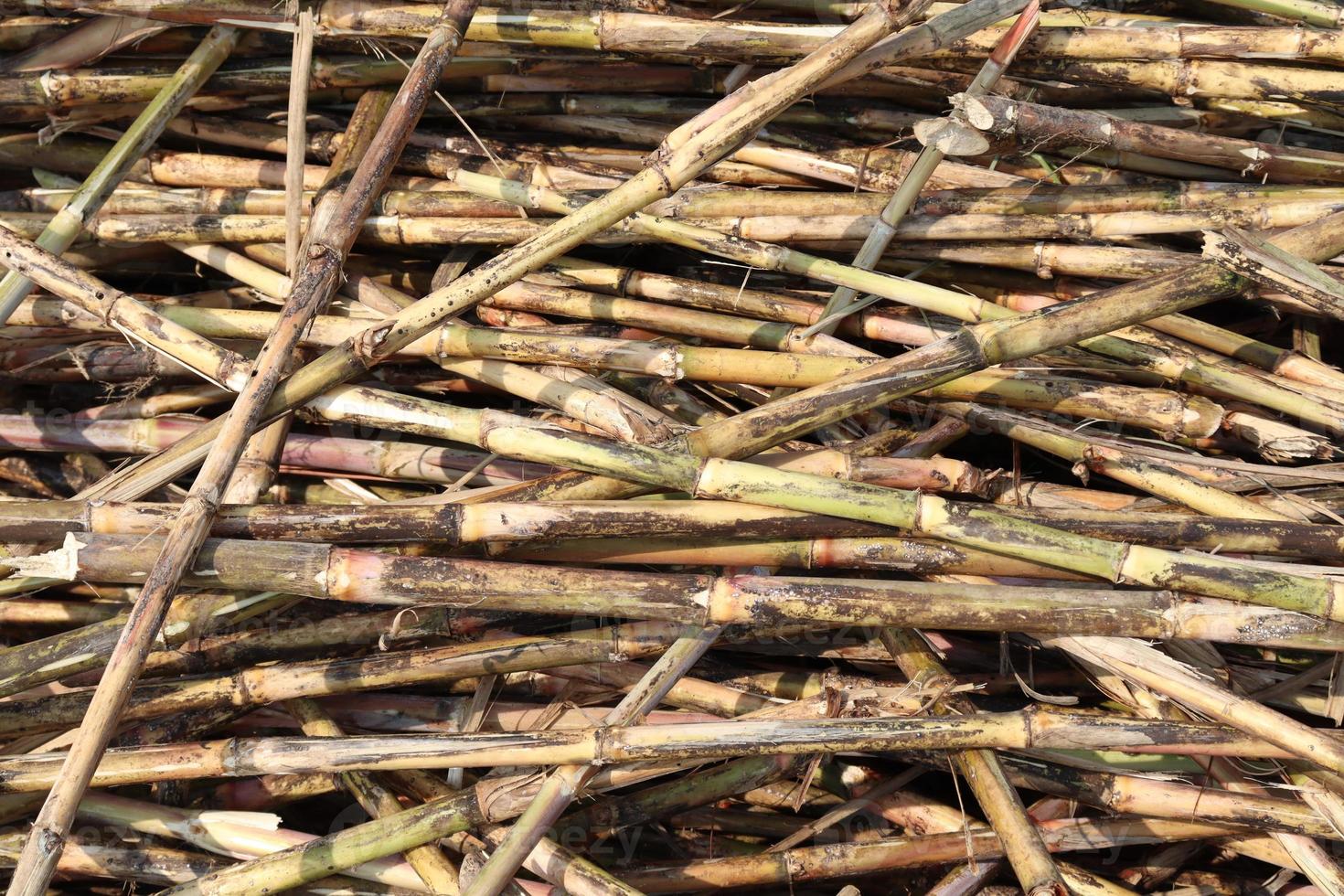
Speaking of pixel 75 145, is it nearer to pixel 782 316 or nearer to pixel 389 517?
pixel 389 517

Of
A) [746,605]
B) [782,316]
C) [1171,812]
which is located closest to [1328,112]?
[782,316]

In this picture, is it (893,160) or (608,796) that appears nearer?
(608,796)

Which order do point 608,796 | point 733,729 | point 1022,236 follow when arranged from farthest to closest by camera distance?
point 1022,236
point 608,796
point 733,729

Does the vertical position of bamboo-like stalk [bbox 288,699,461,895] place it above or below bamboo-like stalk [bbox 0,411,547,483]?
below

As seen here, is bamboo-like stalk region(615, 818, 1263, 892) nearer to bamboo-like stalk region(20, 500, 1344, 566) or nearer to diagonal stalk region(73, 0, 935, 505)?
bamboo-like stalk region(20, 500, 1344, 566)

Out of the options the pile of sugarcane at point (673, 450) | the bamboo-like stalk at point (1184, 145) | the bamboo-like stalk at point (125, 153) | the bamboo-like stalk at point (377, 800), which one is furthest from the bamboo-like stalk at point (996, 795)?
the bamboo-like stalk at point (125, 153)

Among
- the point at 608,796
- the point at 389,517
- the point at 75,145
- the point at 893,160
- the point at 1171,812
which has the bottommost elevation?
the point at 1171,812

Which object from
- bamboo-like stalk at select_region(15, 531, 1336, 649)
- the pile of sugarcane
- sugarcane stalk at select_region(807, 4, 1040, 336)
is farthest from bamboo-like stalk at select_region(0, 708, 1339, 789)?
sugarcane stalk at select_region(807, 4, 1040, 336)

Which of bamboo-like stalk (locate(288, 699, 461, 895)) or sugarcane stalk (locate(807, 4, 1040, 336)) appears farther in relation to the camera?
sugarcane stalk (locate(807, 4, 1040, 336))
